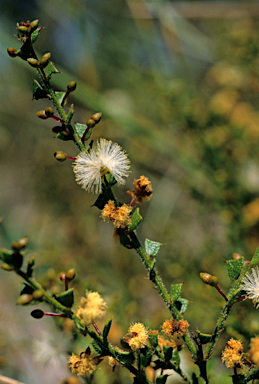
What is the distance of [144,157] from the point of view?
2312mm

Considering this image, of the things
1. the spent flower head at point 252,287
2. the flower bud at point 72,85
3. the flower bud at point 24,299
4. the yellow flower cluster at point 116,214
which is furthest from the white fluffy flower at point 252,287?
the flower bud at point 72,85

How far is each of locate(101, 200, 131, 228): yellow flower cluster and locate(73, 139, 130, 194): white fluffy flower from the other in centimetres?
4

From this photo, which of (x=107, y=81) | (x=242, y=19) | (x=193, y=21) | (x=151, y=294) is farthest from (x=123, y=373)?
(x=193, y=21)

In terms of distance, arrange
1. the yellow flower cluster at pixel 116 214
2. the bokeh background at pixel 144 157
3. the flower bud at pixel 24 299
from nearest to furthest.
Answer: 1. the flower bud at pixel 24 299
2. the yellow flower cluster at pixel 116 214
3. the bokeh background at pixel 144 157

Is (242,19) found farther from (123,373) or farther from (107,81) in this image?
(123,373)

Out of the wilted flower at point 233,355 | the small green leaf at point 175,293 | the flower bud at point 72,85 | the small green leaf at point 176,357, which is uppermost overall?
the flower bud at point 72,85

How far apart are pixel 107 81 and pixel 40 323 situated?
220 cm

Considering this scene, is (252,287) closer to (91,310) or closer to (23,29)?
(91,310)

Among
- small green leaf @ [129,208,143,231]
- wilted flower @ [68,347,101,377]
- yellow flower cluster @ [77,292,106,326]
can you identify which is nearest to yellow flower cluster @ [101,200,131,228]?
small green leaf @ [129,208,143,231]

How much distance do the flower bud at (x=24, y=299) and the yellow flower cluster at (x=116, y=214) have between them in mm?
177

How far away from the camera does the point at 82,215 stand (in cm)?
246

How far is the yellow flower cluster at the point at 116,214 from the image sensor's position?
→ 54cm

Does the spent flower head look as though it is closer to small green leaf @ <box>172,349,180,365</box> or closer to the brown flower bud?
small green leaf @ <box>172,349,180,365</box>

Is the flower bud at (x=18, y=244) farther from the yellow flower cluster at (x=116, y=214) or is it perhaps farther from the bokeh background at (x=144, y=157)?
the bokeh background at (x=144, y=157)
